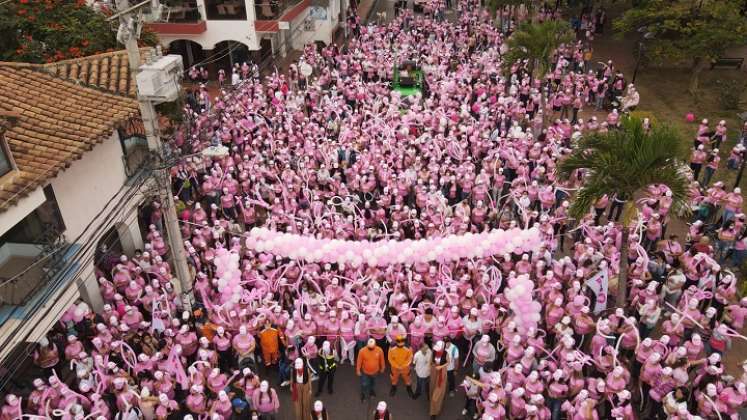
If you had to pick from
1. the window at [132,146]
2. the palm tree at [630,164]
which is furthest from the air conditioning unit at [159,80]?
the palm tree at [630,164]

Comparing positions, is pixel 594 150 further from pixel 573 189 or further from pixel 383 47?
pixel 383 47

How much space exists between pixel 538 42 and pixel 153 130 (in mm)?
14594

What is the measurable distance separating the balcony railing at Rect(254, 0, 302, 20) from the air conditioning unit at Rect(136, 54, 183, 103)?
17.9 meters

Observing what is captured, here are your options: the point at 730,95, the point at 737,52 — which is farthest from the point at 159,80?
the point at 737,52

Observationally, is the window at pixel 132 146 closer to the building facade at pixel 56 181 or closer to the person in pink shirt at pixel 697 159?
the building facade at pixel 56 181

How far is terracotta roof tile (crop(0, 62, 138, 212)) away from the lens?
35.9ft

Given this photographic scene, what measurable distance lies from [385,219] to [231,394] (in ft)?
20.1

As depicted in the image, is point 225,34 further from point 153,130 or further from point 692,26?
point 692,26

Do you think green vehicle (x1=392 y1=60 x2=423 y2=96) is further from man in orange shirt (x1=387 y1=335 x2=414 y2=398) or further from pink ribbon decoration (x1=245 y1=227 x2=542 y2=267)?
man in orange shirt (x1=387 y1=335 x2=414 y2=398)

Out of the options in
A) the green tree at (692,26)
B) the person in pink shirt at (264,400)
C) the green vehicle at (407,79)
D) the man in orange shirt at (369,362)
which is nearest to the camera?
the person in pink shirt at (264,400)

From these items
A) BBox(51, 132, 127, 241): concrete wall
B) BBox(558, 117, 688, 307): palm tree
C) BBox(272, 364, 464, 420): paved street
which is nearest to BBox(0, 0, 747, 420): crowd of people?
BBox(272, 364, 464, 420): paved street

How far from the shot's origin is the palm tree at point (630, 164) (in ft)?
36.2

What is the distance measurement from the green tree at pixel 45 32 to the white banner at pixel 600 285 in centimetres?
1344

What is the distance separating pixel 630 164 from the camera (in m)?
11.2
